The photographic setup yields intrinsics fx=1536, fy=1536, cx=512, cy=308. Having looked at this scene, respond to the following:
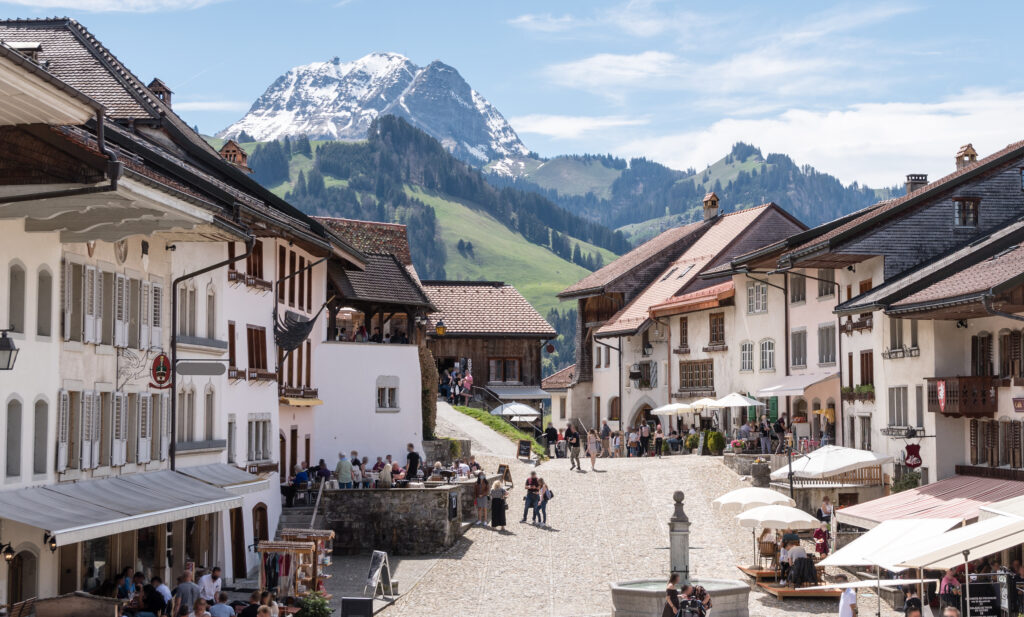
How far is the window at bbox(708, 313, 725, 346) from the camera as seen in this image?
67250 mm

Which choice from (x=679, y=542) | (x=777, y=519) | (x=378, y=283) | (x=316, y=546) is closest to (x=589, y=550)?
(x=777, y=519)

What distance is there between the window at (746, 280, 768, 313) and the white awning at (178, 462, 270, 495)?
1174 inches

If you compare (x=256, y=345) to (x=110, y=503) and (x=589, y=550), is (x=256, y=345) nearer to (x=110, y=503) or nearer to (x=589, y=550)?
(x=589, y=550)

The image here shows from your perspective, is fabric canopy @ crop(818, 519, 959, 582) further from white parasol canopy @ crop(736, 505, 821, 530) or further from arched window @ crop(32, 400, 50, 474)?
arched window @ crop(32, 400, 50, 474)

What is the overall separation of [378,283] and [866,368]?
59.6ft

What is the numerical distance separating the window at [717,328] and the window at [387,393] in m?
18.5

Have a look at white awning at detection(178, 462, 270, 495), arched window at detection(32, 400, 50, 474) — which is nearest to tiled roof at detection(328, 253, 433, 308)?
white awning at detection(178, 462, 270, 495)

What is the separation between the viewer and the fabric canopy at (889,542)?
2827cm

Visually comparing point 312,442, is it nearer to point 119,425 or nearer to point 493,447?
point 493,447

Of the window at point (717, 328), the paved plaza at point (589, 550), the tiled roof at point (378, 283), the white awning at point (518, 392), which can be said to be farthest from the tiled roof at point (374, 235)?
the white awning at point (518, 392)

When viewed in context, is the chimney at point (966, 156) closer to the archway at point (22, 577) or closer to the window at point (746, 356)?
the window at point (746, 356)

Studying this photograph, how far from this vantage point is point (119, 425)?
103ft

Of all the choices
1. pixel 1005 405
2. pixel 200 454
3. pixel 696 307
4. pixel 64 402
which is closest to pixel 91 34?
pixel 200 454

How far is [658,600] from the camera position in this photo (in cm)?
3062
